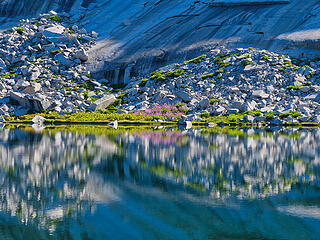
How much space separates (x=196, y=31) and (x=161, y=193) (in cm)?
5778

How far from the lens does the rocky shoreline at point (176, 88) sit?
49.0m

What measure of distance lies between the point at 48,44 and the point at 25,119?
21461 mm

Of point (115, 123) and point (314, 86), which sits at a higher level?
point (314, 86)

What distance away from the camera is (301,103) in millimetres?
48156

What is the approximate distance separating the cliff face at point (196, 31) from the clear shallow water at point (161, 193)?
140 ft

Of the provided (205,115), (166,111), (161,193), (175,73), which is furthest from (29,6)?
(161,193)

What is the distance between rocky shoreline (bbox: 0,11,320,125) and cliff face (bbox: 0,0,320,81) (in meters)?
3.12

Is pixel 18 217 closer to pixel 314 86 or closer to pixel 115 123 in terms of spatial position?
pixel 115 123

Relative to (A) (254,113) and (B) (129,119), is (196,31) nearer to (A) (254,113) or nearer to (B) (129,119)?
(B) (129,119)

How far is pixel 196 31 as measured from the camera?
69.3m

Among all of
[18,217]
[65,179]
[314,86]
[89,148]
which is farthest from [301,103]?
[18,217]

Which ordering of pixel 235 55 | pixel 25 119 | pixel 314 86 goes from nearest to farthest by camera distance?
pixel 314 86 < pixel 25 119 < pixel 235 55

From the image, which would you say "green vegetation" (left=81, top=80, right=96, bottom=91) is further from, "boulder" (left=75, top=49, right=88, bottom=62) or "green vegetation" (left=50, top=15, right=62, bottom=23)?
"green vegetation" (left=50, top=15, right=62, bottom=23)

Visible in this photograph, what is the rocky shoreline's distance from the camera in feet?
161
